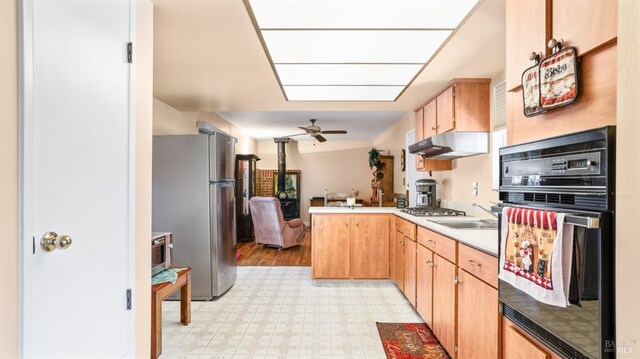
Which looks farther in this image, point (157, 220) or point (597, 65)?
point (157, 220)

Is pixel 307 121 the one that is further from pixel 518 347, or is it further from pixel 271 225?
pixel 518 347

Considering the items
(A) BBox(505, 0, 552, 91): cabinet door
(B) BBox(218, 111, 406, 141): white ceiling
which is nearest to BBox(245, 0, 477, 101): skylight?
(A) BBox(505, 0, 552, 91): cabinet door

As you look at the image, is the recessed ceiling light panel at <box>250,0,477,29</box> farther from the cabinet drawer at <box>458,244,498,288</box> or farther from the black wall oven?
the cabinet drawer at <box>458,244,498,288</box>

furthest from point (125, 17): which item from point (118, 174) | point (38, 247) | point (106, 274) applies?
point (106, 274)

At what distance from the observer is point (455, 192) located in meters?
3.26

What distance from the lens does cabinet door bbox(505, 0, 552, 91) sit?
3.62 ft

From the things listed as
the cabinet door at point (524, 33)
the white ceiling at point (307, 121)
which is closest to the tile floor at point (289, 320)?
the cabinet door at point (524, 33)

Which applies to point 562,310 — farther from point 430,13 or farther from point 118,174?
point 118,174

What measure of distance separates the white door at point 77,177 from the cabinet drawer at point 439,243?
6.14 ft

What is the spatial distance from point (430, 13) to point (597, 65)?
97 cm

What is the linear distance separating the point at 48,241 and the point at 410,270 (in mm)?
2625

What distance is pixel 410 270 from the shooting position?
2.84m

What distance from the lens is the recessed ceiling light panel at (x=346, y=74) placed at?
242 centimetres

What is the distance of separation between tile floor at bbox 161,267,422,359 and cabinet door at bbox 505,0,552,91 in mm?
1948
